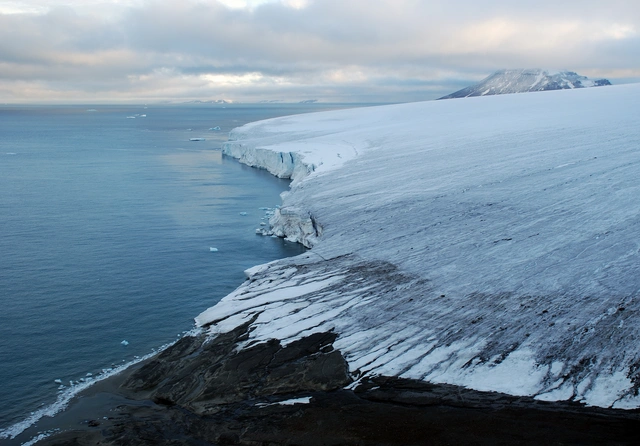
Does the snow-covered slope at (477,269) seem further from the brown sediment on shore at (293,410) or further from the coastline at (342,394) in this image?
the brown sediment on shore at (293,410)

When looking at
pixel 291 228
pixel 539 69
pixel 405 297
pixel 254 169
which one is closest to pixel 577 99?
pixel 254 169

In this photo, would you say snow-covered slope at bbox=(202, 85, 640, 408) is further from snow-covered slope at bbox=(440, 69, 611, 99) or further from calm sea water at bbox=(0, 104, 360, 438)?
snow-covered slope at bbox=(440, 69, 611, 99)

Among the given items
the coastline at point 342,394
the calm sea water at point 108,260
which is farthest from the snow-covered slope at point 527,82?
the coastline at point 342,394

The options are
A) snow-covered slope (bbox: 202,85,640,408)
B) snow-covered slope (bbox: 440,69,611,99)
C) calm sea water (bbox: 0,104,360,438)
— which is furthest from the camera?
snow-covered slope (bbox: 440,69,611,99)

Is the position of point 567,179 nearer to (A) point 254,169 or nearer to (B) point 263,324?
(B) point 263,324

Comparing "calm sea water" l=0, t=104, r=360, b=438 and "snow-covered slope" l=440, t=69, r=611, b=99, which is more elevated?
"snow-covered slope" l=440, t=69, r=611, b=99

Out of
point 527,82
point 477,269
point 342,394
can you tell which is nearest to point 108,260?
point 342,394

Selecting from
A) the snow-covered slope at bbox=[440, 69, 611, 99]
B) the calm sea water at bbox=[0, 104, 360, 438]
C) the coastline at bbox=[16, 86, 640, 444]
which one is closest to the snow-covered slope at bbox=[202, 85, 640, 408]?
the coastline at bbox=[16, 86, 640, 444]
